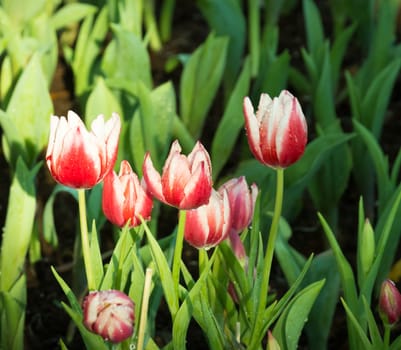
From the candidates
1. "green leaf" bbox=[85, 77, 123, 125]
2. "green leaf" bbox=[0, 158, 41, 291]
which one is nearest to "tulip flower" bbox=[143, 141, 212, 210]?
"green leaf" bbox=[0, 158, 41, 291]

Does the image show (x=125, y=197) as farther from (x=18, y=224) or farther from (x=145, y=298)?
(x=18, y=224)

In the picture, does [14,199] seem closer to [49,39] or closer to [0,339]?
[0,339]

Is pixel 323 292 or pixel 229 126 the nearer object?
→ pixel 323 292

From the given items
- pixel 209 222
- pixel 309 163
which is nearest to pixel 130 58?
pixel 309 163

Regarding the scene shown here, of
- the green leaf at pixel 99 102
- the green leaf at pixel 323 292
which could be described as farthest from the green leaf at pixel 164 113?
the green leaf at pixel 323 292

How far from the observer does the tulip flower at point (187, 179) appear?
1092mm

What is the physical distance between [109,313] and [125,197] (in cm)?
17

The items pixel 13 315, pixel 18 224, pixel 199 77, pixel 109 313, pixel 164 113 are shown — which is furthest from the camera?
pixel 199 77

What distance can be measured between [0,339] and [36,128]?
1.44 ft

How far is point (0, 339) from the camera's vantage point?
1607 mm

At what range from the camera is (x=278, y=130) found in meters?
A: 1.12

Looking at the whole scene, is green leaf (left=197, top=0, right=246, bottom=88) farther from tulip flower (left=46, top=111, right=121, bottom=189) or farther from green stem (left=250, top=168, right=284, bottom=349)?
tulip flower (left=46, top=111, right=121, bottom=189)

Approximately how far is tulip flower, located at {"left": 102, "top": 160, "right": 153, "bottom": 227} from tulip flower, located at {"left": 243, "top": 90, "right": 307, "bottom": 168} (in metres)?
0.15

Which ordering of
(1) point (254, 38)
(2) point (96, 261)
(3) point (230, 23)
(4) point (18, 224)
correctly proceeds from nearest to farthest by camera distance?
(2) point (96, 261)
(4) point (18, 224)
(3) point (230, 23)
(1) point (254, 38)
